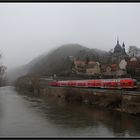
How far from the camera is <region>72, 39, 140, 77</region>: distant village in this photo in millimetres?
55419

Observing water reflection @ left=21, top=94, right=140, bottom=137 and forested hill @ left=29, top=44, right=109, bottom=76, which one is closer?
water reflection @ left=21, top=94, right=140, bottom=137

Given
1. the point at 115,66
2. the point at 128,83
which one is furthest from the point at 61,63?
the point at 128,83

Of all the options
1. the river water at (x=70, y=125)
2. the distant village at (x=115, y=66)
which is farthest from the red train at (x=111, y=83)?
the distant village at (x=115, y=66)

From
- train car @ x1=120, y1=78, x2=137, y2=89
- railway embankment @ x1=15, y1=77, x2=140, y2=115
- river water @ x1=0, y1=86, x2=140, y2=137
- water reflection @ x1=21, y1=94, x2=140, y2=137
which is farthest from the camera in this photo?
train car @ x1=120, y1=78, x2=137, y2=89

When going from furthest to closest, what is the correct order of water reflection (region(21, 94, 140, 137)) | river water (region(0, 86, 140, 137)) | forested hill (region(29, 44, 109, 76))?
forested hill (region(29, 44, 109, 76)) < water reflection (region(21, 94, 140, 137)) < river water (region(0, 86, 140, 137))

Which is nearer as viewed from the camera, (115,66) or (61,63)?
(115,66)

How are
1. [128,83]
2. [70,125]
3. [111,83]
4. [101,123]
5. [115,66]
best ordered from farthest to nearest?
[115,66] < [111,83] < [128,83] < [101,123] < [70,125]

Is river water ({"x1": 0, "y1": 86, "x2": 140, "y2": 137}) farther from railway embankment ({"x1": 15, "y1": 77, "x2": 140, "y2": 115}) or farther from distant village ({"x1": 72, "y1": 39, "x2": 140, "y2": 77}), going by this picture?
distant village ({"x1": 72, "y1": 39, "x2": 140, "y2": 77})

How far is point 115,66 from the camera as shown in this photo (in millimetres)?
65625

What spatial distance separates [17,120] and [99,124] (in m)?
6.85

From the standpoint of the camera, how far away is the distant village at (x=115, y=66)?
55419 millimetres

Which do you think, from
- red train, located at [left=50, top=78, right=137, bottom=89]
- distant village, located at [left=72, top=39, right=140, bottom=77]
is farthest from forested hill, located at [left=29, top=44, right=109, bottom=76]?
red train, located at [left=50, top=78, right=137, bottom=89]

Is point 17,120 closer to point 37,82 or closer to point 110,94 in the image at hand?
point 110,94

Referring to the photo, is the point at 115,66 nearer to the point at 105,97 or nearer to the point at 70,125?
the point at 105,97
